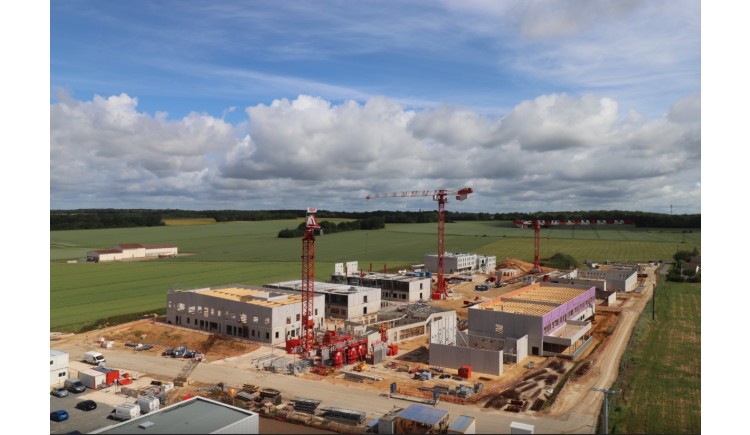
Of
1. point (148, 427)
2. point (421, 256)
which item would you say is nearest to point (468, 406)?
point (148, 427)

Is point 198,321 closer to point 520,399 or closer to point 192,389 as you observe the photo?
point 192,389

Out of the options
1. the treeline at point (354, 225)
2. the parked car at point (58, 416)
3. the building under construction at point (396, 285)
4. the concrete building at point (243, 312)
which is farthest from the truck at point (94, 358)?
the treeline at point (354, 225)

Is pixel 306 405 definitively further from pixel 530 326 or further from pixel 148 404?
pixel 530 326

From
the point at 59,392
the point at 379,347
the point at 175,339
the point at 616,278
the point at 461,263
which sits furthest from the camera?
the point at 461,263

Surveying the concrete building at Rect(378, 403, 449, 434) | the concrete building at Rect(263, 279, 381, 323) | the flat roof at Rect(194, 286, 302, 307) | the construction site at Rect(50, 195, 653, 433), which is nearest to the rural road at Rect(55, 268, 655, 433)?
the construction site at Rect(50, 195, 653, 433)

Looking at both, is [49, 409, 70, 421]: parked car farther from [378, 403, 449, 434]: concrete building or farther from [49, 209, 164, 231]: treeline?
[49, 209, 164, 231]: treeline

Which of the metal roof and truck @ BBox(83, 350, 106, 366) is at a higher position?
the metal roof

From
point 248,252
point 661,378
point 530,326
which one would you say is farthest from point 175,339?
point 248,252
